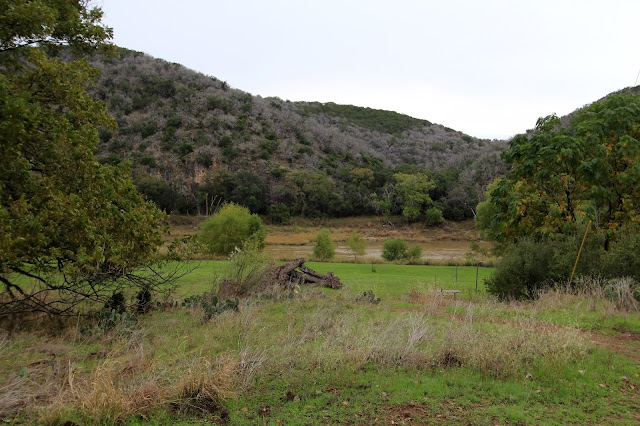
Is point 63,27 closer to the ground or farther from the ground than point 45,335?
farther from the ground

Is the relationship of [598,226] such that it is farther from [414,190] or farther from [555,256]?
[414,190]

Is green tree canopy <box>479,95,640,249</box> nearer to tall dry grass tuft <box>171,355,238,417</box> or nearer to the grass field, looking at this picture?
the grass field

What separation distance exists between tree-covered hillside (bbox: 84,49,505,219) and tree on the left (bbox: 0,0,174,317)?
5464 centimetres

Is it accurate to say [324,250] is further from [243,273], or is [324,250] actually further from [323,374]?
[323,374]

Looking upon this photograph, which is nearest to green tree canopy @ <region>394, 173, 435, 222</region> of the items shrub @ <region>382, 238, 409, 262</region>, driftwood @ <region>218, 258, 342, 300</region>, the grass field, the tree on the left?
shrub @ <region>382, 238, 409, 262</region>

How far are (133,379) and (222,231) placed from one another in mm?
28982

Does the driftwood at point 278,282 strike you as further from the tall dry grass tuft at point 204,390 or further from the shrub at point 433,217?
the shrub at point 433,217

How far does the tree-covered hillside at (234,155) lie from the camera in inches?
2744

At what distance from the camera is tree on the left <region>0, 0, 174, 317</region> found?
25.6ft

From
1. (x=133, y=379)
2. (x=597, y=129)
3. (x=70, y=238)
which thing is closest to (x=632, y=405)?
(x=133, y=379)

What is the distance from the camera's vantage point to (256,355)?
642 centimetres

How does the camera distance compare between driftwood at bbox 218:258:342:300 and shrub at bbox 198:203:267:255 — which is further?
shrub at bbox 198:203:267:255

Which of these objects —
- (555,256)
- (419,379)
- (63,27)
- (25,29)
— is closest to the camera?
(419,379)

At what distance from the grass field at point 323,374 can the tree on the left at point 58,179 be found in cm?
143
